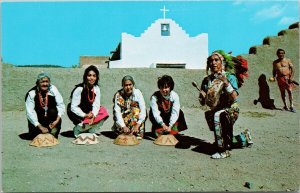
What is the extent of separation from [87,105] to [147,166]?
188cm

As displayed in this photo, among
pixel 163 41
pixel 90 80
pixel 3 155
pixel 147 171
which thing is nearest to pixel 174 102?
pixel 90 80

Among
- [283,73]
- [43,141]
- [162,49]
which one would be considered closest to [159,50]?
[162,49]

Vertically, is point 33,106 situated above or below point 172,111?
above

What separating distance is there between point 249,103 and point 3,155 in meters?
7.06

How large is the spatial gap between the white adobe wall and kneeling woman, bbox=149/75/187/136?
440 inches

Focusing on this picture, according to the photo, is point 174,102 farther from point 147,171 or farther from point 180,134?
point 147,171

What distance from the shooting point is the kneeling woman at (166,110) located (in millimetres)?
6031

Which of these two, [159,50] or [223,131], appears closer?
[223,131]

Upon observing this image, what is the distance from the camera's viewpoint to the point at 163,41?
18.5 m

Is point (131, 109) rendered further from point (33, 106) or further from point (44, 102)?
point (33, 106)

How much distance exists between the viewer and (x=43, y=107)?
5.86m

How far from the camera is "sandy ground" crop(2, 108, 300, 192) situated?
13.3 feet

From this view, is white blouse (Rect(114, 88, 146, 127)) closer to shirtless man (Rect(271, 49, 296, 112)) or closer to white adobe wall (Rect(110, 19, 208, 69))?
shirtless man (Rect(271, 49, 296, 112))

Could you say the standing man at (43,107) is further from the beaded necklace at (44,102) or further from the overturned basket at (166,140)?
the overturned basket at (166,140)
